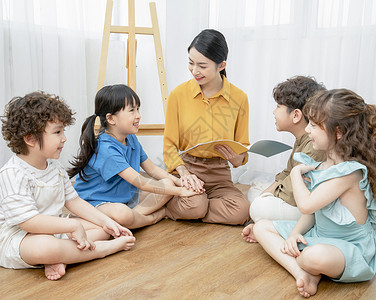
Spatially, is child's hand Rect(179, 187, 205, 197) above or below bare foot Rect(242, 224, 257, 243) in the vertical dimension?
above

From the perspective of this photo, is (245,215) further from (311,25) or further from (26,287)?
(311,25)

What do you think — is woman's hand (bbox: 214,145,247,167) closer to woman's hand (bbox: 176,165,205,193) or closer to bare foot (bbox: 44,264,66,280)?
woman's hand (bbox: 176,165,205,193)

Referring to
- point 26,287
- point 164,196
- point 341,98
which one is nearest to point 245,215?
point 164,196

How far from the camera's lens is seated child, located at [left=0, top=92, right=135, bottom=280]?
108 centimetres

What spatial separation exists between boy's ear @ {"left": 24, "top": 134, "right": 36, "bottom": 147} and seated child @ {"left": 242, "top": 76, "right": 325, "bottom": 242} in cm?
73

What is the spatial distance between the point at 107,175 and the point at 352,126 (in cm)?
81

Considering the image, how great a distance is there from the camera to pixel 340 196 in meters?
1.08

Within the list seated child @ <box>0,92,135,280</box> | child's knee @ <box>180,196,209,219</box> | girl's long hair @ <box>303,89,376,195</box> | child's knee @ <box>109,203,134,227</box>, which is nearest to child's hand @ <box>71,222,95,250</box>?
seated child @ <box>0,92,135,280</box>

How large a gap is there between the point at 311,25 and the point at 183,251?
1.36 metres

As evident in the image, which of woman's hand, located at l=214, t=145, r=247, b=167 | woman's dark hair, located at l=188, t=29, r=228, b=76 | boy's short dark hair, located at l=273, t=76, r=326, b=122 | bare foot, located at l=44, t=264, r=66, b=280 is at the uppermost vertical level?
woman's dark hair, located at l=188, t=29, r=228, b=76

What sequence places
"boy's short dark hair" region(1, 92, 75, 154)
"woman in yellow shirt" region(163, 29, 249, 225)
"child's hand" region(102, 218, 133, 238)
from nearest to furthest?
1. "boy's short dark hair" region(1, 92, 75, 154)
2. "child's hand" region(102, 218, 133, 238)
3. "woman in yellow shirt" region(163, 29, 249, 225)

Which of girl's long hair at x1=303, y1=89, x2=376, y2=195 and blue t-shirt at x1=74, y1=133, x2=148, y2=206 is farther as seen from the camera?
blue t-shirt at x1=74, y1=133, x2=148, y2=206

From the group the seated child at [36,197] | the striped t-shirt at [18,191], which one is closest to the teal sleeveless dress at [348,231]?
the seated child at [36,197]

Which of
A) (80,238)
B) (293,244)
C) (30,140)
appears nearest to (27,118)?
(30,140)
